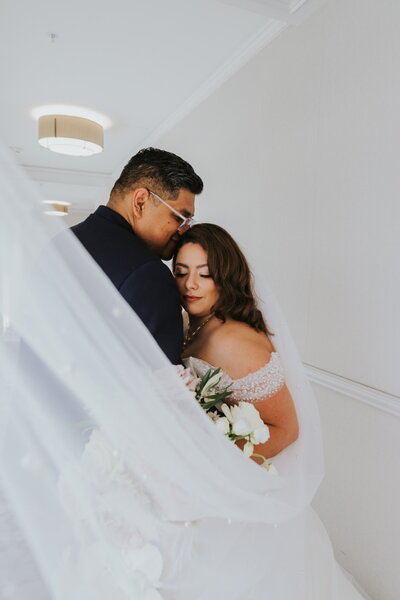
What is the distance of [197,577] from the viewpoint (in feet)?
2.64

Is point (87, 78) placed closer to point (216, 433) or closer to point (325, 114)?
point (325, 114)

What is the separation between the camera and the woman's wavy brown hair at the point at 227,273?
58.3 inches

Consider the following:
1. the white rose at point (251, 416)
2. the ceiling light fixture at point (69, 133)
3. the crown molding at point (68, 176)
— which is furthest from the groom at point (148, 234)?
the crown molding at point (68, 176)

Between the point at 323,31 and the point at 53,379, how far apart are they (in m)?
2.05

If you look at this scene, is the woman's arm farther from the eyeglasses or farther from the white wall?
the eyeglasses

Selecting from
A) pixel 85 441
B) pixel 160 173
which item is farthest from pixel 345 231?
pixel 85 441

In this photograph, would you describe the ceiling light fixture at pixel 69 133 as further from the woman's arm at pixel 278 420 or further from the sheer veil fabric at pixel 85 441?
the sheer veil fabric at pixel 85 441

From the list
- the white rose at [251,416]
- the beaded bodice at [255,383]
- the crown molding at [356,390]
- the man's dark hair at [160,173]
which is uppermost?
the man's dark hair at [160,173]

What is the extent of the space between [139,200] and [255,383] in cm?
71

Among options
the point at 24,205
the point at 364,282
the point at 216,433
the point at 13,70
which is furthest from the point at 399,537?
the point at 13,70

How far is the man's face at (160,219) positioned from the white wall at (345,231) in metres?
0.43

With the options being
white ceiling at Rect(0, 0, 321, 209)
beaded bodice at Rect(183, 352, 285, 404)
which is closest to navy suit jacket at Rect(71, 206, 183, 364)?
beaded bodice at Rect(183, 352, 285, 404)

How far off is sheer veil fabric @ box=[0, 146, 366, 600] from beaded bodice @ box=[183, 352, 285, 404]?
55cm

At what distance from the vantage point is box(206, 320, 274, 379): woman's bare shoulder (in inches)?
53.4
